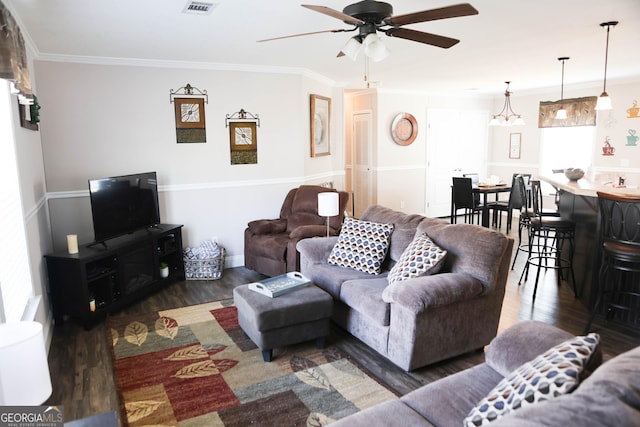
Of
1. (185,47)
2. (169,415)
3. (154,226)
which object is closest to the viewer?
(169,415)

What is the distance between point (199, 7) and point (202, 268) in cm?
295

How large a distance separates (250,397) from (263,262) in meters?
2.36

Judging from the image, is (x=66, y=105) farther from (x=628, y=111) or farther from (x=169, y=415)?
(x=628, y=111)

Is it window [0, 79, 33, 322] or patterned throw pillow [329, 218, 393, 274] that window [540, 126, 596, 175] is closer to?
patterned throw pillow [329, 218, 393, 274]

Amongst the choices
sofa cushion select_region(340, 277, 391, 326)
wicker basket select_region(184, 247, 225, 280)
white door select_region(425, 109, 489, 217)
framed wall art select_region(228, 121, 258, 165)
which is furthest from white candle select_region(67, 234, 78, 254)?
white door select_region(425, 109, 489, 217)

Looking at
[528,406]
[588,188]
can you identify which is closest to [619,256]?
[588,188]

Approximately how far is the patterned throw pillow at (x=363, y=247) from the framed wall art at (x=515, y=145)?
20.2 feet

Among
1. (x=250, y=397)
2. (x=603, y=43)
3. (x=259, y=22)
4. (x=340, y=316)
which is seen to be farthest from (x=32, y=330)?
(x=603, y=43)

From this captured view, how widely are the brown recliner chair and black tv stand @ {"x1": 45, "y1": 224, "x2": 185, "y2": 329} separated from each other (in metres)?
0.86

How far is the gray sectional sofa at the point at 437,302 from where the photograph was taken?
A: 2.87 meters

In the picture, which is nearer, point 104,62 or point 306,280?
point 306,280

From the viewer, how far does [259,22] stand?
3.44 m

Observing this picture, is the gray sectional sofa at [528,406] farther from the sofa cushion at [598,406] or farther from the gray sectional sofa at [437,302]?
the gray sectional sofa at [437,302]

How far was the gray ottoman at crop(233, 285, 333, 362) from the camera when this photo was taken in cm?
307
